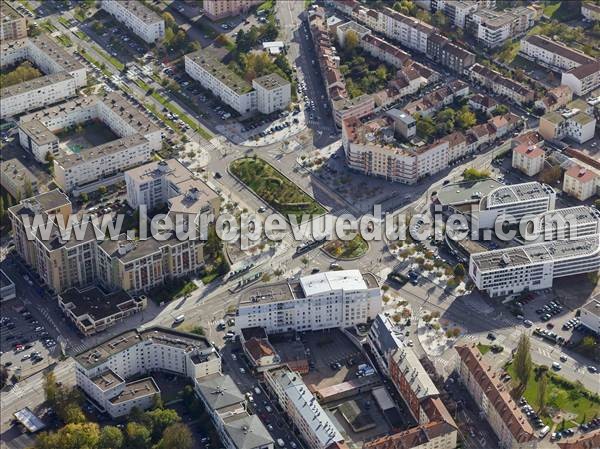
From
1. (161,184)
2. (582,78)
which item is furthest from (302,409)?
(582,78)

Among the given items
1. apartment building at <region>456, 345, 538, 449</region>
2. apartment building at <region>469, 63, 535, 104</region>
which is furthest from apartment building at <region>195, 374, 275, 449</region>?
apartment building at <region>469, 63, 535, 104</region>

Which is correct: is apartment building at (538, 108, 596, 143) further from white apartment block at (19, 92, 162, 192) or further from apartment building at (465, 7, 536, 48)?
white apartment block at (19, 92, 162, 192)

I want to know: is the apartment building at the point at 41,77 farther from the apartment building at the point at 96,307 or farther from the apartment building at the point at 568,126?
the apartment building at the point at 568,126

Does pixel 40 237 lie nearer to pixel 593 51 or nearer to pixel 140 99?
pixel 140 99

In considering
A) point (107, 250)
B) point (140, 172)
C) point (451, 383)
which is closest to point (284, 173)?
point (140, 172)

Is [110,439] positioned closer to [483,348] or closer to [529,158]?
[483,348]

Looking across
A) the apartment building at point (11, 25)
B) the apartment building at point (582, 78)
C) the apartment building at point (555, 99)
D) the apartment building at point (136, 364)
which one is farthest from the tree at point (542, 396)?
the apartment building at point (11, 25)
